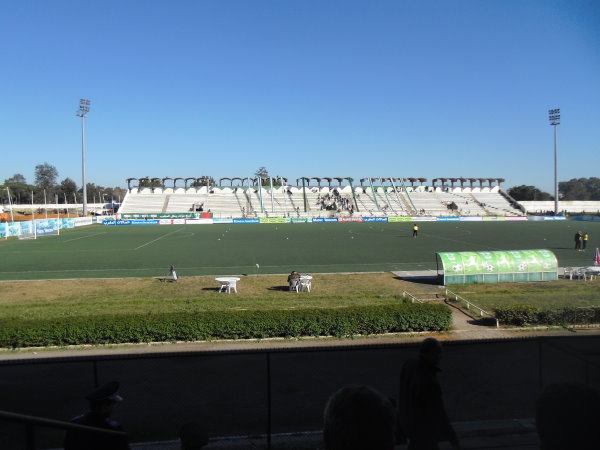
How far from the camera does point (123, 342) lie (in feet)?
41.6

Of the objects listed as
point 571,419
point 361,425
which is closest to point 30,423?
point 361,425

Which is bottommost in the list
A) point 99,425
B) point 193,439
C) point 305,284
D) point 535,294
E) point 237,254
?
point 535,294

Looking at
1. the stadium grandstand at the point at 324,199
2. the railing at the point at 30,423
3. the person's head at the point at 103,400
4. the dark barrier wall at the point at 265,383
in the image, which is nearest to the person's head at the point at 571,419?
the railing at the point at 30,423

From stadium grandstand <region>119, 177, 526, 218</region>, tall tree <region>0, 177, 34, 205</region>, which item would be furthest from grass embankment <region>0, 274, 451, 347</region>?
tall tree <region>0, 177, 34, 205</region>

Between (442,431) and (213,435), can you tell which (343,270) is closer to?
(213,435)

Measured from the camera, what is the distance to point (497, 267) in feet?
72.3

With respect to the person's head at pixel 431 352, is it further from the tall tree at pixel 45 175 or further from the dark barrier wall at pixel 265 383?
the tall tree at pixel 45 175

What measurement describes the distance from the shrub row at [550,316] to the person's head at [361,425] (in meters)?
14.1

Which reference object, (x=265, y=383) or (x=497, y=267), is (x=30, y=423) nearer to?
(x=265, y=383)

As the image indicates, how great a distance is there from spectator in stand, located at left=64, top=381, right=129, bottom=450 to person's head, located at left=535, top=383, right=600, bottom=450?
3127 millimetres

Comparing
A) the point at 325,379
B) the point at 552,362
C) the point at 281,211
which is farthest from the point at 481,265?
the point at 281,211

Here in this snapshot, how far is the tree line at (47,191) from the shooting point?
397 ft

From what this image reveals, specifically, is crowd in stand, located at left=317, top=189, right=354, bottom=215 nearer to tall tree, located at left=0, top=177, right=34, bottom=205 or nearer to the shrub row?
the shrub row

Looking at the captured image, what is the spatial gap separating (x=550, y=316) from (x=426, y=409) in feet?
40.3
